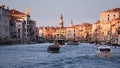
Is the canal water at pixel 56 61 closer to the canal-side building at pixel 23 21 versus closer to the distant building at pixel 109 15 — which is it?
the canal-side building at pixel 23 21

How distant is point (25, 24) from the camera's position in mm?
111438

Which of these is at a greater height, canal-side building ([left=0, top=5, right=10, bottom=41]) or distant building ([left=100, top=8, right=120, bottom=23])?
distant building ([left=100, top=8, right=120, bottom=23])

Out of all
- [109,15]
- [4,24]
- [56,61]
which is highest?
[109,15]

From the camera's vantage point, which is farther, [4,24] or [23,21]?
[23,21]

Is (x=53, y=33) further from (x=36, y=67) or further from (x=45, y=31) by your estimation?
(x=36, y=67)

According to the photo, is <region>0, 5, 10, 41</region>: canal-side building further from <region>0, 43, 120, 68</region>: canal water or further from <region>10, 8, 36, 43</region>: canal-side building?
<region>0, 43, 120, 68</region>: canal water

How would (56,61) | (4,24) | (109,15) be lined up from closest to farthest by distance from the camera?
1. (56,61)
2. (4,24)
3. (109,15)

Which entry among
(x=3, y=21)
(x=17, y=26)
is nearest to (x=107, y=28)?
(x=17, y=26)

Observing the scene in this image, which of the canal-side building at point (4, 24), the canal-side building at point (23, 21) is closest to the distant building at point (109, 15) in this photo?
the canal-side building at point (23, 21)

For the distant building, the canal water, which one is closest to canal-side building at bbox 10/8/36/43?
the distant building

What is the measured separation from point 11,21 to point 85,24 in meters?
70.2

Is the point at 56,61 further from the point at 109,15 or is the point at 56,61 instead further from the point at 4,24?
the point at 109,15

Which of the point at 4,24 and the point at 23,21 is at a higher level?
the point at 23,21

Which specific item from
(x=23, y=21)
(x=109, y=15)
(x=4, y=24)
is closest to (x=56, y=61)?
(x=4, y=24)
